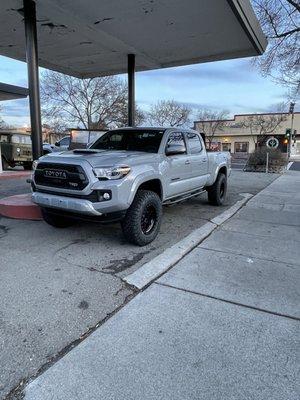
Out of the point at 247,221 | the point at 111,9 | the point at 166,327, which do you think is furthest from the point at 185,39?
the point at 166,327

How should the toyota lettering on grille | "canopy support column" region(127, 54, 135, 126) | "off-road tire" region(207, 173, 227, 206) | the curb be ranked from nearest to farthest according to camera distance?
the curb < the toyota lettering on grille < "off-road tire" region(207, 173, 227, 206) < "canopy support column" region(127, 54, 135, 126)

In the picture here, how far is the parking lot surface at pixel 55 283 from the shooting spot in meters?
2.80

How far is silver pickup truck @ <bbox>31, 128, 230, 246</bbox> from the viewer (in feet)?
15.7

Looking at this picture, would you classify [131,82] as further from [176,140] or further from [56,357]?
[56,357]

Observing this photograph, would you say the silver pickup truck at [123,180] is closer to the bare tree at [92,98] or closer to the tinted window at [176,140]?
the tinted window at [176,140]

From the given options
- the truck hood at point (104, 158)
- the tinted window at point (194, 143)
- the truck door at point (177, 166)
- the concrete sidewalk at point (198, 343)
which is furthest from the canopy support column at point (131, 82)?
the concrete sidewalk at point (198, 343)

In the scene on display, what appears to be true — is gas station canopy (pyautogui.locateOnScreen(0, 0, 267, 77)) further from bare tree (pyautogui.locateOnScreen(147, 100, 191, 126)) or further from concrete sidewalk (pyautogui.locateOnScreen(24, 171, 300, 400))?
bare tree (pyautogui.locateOnScreen(147, 100, 191, 126))

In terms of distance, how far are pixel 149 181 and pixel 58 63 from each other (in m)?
7.63

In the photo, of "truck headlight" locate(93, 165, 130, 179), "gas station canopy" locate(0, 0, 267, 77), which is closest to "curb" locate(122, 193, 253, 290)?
"truck headlight" locate(93, 165, 130, 179)

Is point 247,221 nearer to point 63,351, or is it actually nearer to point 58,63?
point 63,351

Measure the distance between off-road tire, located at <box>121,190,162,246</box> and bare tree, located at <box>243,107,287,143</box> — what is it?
2291 inches

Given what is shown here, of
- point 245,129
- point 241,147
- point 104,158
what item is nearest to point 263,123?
point 245,129

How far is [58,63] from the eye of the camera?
36.9ft

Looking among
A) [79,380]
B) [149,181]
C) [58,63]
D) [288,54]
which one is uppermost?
[288,54]
